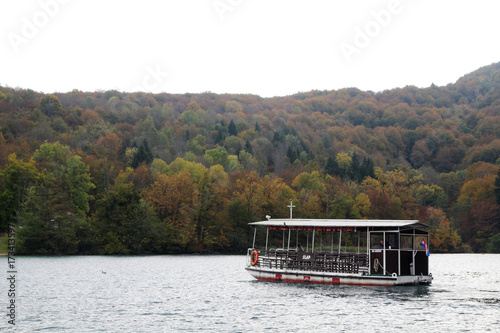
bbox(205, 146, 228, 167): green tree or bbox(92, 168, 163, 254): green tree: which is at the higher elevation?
bbox(205, 146, 228, 167): green tree

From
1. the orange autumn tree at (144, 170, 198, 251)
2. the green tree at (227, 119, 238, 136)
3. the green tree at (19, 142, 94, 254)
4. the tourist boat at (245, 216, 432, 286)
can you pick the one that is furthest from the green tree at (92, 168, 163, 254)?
the green tree at (227, 119, 238, 136)

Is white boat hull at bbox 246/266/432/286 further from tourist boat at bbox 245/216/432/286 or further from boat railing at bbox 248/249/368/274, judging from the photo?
boat railing at bbox 248/249/368/274

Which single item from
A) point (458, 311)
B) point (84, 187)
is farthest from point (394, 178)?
point (458, 311)

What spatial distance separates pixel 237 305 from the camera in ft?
118

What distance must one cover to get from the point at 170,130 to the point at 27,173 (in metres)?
82.8

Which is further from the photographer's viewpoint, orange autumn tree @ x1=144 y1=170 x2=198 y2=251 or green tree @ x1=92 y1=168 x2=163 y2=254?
orange autumn tree @ x1=144 y1=170 x2=198 y2=251

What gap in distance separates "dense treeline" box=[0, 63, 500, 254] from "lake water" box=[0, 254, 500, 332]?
39105 millimetres

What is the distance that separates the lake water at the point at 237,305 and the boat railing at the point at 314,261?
160cm

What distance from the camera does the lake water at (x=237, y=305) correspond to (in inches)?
1155

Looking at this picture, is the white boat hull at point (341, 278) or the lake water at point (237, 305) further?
the white boat hull at point (341, 278)

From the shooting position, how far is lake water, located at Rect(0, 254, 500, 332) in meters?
29.3

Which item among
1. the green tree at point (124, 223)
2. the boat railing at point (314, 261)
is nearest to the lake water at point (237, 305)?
the boat railing at point (314, 261)

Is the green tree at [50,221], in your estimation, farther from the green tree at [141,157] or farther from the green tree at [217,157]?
the green tree at [217,157]

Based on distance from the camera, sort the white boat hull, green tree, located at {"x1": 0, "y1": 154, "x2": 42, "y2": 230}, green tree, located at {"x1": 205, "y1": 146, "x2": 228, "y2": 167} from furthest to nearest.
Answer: green tree, located at {"x1": 205, "y1": 146, "x2": 228, "y2": 167} < green tree, located at {"x1": 0, "y1": 154, "x2": 42, "y2": 230} < the white boat hull
